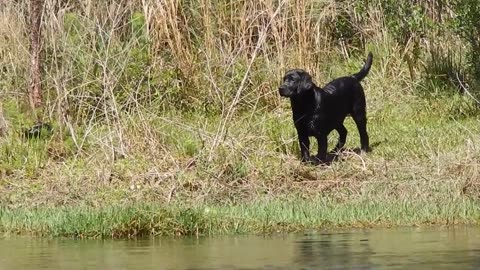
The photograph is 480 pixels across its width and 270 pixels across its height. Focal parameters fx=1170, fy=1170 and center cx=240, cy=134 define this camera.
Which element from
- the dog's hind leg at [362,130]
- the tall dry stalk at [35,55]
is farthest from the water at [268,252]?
the tall dry stalk at [35,55]

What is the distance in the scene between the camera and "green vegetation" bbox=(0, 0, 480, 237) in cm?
1063

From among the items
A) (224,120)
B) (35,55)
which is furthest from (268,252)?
(35,55)

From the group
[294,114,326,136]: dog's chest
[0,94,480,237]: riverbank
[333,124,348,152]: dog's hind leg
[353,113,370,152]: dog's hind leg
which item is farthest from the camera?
[333,124,348,152]: dog's hind leg

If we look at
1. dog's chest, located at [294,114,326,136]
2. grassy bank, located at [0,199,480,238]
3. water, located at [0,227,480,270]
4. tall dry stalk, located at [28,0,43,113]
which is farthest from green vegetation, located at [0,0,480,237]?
water, located at [0,227,480,270]

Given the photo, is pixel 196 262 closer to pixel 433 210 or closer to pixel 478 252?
pixel 478 252

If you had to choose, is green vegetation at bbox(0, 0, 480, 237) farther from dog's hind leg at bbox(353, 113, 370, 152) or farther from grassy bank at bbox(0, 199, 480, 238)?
dog's hind leg at bbox(353, 113, 370, 152)

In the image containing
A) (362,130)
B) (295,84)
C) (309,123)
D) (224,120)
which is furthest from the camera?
(362,130)

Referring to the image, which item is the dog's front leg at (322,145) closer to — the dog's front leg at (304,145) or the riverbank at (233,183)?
the dog's front leg at (304,145)

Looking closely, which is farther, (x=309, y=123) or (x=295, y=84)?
(x=309, y=123)

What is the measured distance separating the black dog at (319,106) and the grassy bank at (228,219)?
2.87m

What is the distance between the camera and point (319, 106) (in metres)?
13.6

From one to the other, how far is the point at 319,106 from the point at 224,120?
4.69ft

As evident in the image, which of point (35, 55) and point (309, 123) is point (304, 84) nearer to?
point (309, 123)

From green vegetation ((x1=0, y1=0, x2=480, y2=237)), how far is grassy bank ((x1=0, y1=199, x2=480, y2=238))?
0.7 inches
